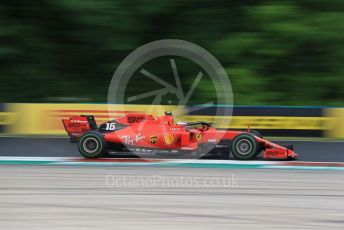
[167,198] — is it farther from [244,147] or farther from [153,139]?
[244,147]

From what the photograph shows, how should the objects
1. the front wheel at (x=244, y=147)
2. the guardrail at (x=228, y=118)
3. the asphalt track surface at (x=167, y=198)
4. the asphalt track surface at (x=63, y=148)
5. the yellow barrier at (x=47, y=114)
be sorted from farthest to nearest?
the yellow barrier at (x=47, y=114)
the guardrail at (x=228, y=118)
the asphalt track surface at (x=63, y=148)
the front wheel at (x=244, y=147)
the asphalt track surface at (x=167, y=198)

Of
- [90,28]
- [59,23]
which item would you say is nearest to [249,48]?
[90,28]

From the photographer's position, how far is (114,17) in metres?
16.8

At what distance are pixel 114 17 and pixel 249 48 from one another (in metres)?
3.92

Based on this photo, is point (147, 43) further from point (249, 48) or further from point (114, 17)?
point (249, 48)

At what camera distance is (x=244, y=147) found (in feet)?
30.8

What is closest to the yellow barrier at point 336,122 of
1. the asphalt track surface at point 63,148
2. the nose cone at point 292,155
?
the asphalt track surface at point 63,148

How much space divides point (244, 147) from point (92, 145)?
2.40 meters

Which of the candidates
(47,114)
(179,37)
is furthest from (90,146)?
(179,37)

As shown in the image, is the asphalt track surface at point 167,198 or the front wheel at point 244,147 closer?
the asphalt track surface at point 167,198

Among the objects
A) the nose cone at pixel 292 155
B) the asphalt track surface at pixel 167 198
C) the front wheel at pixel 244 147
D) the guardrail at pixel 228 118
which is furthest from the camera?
the guardrail at pixel 228 118

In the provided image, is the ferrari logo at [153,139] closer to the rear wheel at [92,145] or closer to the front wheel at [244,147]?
the rear wheel at [92,145]

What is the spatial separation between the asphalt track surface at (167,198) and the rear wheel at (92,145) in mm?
747

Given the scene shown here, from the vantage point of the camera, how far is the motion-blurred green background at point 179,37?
16.8 m
